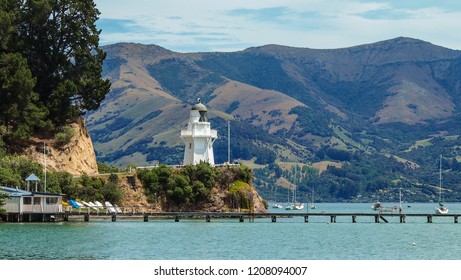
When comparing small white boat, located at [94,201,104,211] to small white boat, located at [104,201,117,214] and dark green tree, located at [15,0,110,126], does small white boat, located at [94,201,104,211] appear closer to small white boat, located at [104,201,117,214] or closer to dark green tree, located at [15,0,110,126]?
small white boat, located at [104,201,117,214]

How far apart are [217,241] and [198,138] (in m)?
48.6

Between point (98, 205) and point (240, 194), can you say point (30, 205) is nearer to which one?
point (98, 205)

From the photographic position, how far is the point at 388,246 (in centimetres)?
8788

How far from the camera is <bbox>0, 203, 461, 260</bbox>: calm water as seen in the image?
7545 centimetres

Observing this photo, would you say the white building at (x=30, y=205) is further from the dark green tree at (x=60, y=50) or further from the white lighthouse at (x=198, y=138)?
the white lighthouse at (x=198, y=138)

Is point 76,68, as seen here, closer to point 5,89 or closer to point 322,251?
point 5,89

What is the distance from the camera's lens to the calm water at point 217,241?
75450 millimetres

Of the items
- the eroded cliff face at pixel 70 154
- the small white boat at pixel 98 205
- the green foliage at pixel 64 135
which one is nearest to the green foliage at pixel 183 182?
the eroded cliff face at pixel 70 154

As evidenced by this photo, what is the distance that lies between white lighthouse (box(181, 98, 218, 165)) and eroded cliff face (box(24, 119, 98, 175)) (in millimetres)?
13979

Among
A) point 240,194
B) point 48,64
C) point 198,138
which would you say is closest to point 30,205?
point 48,64

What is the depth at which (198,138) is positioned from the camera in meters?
138

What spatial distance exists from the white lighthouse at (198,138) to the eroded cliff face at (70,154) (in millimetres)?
13979
